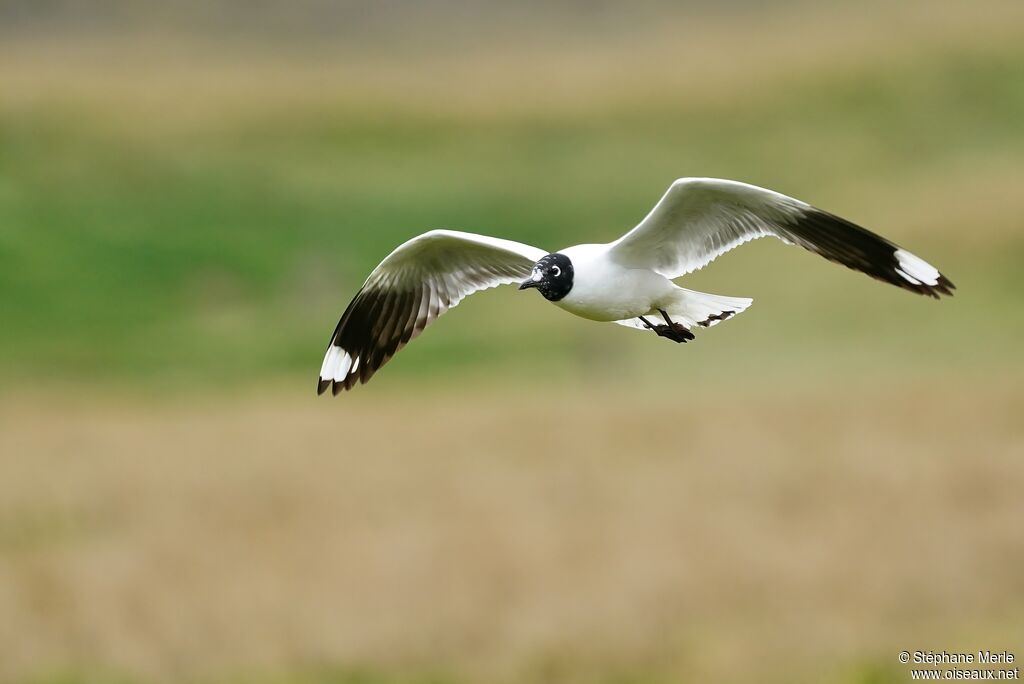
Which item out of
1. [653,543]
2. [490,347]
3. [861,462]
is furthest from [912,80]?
[653,543]

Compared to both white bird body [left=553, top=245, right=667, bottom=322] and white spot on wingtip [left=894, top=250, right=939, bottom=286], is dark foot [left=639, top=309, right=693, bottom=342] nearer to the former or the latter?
white bird body [left=553, top=245, right=667, bottom=322]

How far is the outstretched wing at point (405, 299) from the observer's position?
6285 millimetres

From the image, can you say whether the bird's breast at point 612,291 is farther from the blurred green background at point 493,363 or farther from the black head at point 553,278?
the blurred green background at point 493,363

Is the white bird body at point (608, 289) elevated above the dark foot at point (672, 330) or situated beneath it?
elevated above

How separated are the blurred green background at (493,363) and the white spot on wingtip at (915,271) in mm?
4946

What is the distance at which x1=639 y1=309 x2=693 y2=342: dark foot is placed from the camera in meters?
5.34

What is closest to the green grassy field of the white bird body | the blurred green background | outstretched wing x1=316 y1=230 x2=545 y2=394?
the blurred green background

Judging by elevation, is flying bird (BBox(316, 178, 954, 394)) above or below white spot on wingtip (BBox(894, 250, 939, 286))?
above

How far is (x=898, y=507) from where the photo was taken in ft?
44.9

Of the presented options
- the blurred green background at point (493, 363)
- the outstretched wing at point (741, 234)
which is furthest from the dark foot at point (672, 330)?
the blurred green background at point (493, 363)

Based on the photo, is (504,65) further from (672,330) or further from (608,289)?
(608,289)

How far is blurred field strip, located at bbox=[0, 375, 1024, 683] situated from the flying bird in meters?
4.53

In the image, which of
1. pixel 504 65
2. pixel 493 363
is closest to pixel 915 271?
pixel 493 363

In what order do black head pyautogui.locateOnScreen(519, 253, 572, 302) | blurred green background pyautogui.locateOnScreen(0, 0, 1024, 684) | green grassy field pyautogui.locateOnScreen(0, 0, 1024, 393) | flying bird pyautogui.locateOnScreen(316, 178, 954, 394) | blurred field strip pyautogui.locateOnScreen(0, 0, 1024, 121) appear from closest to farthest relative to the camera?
black head pyautogui.locateOnScreen(519, 253, 572, 302)
flying bird pyautogui.locateOnScreen(316, 178, 954, 394)
blurred green background pyautogui.locateOnScreen(0, 0, 1024, 684)
green grassy field pyautogui.locateOnScreen(0, 0, 1024, 393)
blurred field strip pyautogui.locateOnScreen(0, 0, 1024, 121)
